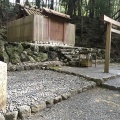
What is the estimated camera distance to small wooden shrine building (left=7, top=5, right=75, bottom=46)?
306 inches

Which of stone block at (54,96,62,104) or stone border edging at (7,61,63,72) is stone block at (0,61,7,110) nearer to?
stone block at (54,96,62,104)

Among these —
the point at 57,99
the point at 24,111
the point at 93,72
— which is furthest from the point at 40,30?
the point at 24,111

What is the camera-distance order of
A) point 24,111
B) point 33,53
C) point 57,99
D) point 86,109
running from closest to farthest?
point 24,111 → point 86,109 → point 57,99 → point 33,53

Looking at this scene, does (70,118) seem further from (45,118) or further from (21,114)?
(21,114)

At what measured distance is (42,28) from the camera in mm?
8078

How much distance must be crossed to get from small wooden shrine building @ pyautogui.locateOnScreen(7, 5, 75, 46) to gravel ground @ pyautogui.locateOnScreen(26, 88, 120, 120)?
16.3 ft

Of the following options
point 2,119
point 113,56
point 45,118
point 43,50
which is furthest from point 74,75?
point 113,56

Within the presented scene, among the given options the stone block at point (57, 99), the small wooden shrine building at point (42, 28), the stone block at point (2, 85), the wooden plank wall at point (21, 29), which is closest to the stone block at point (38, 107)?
the stone block at point (57, 99)

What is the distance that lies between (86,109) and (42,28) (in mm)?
5990

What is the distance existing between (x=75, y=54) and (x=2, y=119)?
6.21 meters

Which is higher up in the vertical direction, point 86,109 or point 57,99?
point 57,99

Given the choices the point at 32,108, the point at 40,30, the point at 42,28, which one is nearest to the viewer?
the point at 32,108

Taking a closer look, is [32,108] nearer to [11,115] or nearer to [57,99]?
[11,115]

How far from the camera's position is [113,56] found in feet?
36.4
